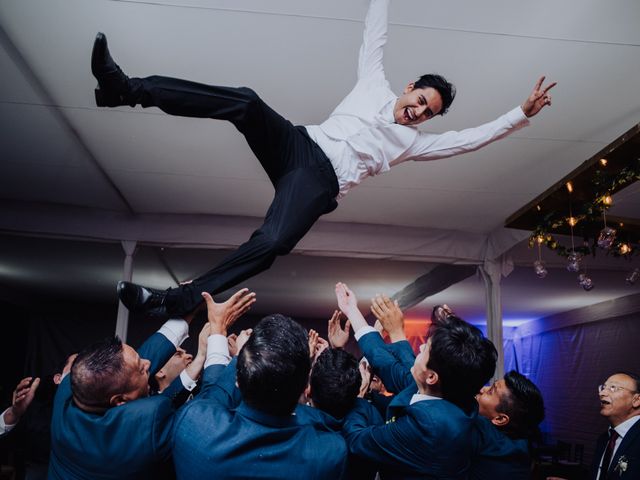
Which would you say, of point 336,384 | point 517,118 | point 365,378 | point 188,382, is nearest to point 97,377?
point 188,382

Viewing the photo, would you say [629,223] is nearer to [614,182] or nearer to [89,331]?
[614,182]

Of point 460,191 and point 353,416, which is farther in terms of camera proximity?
point 460,191

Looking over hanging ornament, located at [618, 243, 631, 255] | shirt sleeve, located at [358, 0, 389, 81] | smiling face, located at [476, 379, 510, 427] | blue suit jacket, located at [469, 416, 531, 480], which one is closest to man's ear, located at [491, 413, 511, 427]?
smiling face, located at [476, 379, 510, 427]

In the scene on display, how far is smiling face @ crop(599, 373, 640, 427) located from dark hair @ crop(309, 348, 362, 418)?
2150mm

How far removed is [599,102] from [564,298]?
681 centimetres

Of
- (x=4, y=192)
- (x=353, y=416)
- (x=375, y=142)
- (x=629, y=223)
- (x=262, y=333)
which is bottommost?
(x=353, y=416)

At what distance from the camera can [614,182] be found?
380 cm

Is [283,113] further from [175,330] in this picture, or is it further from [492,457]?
[492,457]

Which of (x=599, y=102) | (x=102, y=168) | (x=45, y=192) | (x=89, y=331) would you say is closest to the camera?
(x=599, y=102)

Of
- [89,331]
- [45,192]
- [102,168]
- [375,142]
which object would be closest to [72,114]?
[102,168]

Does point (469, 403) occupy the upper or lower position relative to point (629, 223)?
lower

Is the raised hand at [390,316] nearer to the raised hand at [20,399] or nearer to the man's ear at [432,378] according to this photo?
Result: the man's ear at [432,378]

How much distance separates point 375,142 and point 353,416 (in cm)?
128

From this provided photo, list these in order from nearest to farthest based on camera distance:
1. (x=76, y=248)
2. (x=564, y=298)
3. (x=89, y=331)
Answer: (x=76, y=248), (x=564, y=298), (x=89, y=331)
